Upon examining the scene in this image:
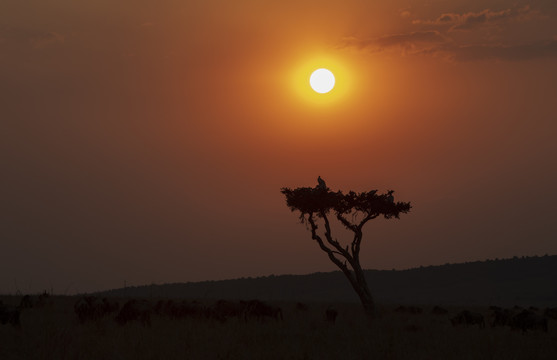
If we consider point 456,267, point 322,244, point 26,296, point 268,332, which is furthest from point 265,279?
point 268,332

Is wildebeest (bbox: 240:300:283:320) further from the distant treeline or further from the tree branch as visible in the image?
the distant treeline

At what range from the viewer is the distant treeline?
84.8 metres

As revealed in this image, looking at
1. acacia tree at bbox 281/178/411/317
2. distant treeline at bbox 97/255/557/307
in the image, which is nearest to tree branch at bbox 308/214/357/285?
acacia tree at bbox 281/178/411/317

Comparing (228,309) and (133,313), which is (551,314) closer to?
(228,309)

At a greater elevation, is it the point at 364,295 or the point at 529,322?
the point at 364,295

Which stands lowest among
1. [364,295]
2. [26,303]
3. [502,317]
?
[502,317]

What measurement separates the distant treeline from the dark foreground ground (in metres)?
61.0

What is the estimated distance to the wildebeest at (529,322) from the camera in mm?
24531

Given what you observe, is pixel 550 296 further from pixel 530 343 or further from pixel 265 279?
pixel 530 343

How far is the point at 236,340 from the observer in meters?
16.5

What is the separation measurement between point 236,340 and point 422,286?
280ft

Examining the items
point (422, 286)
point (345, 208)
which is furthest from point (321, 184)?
point (422, 286)

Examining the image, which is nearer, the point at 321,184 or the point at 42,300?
the point at 42,300

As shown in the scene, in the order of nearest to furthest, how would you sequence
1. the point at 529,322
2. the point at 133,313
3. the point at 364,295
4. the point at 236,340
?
the point at 236,340 < the point at 133,313 < the point at 529,322 < the point at 364,295
